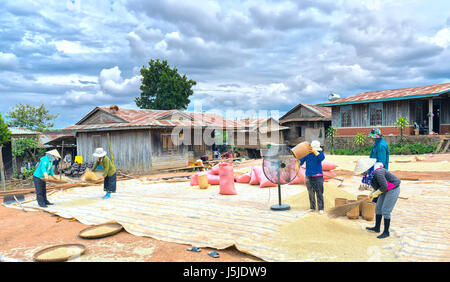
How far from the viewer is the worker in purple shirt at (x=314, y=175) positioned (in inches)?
234

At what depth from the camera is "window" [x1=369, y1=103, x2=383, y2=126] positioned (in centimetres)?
2067

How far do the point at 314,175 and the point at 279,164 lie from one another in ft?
2.41

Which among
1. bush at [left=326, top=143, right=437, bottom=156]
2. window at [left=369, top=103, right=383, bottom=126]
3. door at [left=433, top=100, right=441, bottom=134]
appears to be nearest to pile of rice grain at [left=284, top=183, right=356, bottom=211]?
bush at [left=326, top=143, right=437, bottom=156]

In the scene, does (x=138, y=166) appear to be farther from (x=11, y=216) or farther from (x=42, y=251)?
(x=42, y=251)

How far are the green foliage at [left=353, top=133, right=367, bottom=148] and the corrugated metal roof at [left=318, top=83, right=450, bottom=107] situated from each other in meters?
2.40

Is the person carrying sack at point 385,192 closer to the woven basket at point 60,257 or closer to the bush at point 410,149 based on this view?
the woven basket at point 60,257

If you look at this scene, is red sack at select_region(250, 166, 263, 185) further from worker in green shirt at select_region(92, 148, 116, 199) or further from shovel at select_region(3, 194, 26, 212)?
shovel at select_region(3, 194, 26, 212)

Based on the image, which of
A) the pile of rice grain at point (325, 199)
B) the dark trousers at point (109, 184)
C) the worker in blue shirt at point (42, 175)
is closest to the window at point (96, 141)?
the dark trousers at point (109, 184)

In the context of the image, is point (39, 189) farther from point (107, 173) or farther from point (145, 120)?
point (145, 120)

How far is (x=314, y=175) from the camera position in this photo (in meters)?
5.98

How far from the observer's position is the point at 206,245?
14.5ft

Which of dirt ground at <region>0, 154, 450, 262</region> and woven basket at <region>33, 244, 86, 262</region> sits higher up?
woven basket at <region>33, 244, 86, 262</region>
